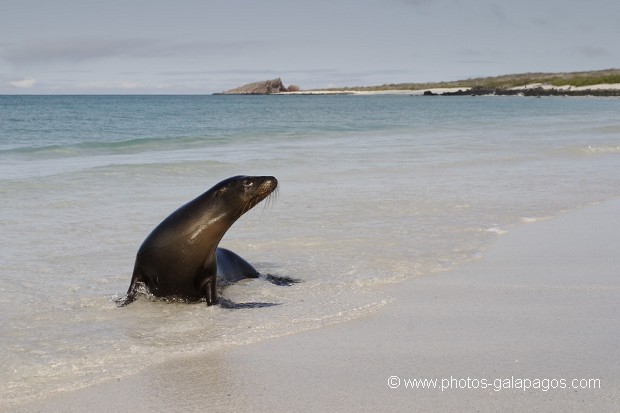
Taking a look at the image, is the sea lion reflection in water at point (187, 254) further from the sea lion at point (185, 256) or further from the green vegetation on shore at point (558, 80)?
the green vegetation on shore at point (558, 80)

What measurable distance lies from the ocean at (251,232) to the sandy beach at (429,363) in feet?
0.89

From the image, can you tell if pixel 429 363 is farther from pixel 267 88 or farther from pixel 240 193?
pixel 267 88

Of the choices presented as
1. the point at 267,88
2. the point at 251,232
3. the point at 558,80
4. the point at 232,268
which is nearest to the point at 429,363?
the point at 232,268

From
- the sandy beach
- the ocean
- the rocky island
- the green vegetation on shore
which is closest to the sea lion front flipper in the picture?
the ocean

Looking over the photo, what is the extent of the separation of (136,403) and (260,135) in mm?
26766

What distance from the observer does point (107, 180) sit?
47.5 feet

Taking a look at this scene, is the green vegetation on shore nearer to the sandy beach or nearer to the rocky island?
the rocky island

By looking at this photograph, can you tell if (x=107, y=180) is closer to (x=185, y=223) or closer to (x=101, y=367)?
(x=185, y=223)

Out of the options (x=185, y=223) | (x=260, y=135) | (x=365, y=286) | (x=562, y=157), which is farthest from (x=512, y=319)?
(x=260, y=135)

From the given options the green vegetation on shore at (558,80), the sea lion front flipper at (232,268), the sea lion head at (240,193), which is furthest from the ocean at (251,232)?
the green vegetation on shore at (558,80)

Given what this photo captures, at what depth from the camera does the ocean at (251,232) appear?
506 centimetres

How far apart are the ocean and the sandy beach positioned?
10.6 inches

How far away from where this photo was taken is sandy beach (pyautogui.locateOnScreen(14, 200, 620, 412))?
154 inches

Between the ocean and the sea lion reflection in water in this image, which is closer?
the ocean
